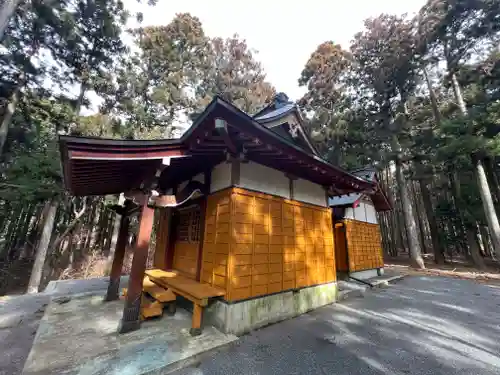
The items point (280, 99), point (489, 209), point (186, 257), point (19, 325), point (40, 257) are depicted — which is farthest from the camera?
point (489, 209)

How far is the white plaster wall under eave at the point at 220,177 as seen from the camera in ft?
12.7

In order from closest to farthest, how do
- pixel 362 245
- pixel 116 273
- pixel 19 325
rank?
pixel 19 325 → pixel 116 273 → pixel 362 245

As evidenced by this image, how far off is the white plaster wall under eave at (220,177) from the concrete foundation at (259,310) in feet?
6.50

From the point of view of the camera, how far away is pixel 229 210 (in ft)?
11.8

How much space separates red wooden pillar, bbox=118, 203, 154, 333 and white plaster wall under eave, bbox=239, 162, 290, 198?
5.54 ft

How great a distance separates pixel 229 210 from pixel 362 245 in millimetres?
7080

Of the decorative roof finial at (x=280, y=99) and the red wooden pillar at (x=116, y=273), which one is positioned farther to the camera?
the decorative roof finial at (x=280, y=99)

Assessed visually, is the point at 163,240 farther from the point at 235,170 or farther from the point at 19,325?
the point at 235,170

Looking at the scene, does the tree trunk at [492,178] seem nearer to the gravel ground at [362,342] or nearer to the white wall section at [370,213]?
the white wall section at [370,213]

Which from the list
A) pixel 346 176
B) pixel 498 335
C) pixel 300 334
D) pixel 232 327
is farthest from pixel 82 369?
pixel 498 335

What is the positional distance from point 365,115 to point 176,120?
1210cm

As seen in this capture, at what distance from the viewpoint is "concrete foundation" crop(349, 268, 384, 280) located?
7593 mm

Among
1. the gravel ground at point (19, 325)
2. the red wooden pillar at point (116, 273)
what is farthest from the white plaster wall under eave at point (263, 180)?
the gravel ground at point (19, 325)

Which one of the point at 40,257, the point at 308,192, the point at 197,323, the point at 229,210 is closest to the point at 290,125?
the point at 308,192
